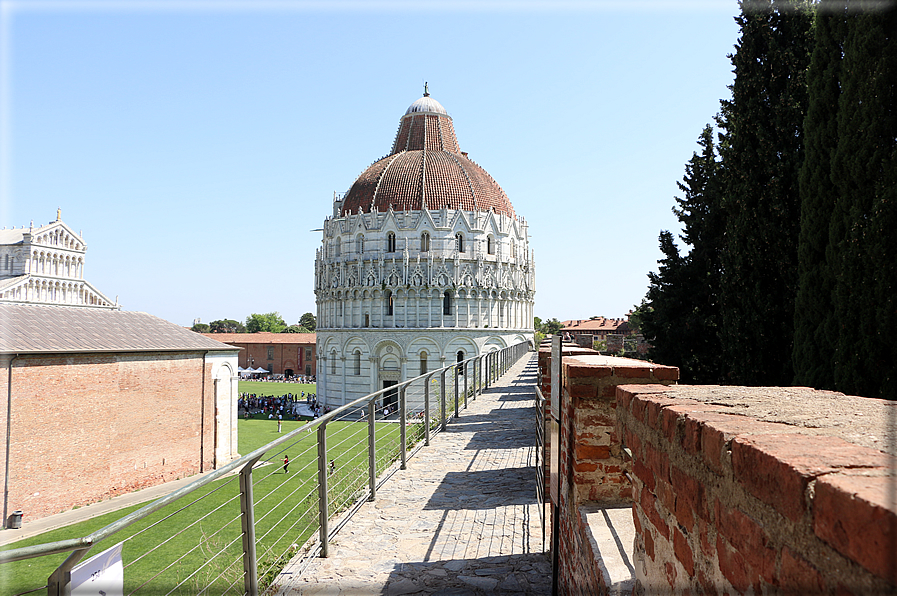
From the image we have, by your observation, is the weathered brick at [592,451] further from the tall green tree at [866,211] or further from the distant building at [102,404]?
the distant building at [102,404]

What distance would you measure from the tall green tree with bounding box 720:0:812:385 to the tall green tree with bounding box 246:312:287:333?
362 ft

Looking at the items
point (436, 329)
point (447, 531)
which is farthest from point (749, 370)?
point (436, 329)

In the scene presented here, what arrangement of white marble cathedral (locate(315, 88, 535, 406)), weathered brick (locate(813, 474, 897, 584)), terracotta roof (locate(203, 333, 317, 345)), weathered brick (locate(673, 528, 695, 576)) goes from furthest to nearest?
1. terracotta roof (locate(203, 333, 317, 345))
2. white marble cathedral (locate(315, 88, 535, 406))
3. weathered brick (locate(673, 528, 695, 576))
4. weathered brick (locate(813, 474, 897, 584))

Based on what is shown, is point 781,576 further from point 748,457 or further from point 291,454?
point 291,454

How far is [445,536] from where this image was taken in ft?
17.9

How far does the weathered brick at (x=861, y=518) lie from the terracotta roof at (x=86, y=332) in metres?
25.5

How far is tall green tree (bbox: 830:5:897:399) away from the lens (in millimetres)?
9703

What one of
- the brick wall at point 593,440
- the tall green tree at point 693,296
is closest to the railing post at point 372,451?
the brick wall at point 593,440

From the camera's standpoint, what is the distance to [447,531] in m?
5.59

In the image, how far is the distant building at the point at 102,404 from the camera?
68.7ft

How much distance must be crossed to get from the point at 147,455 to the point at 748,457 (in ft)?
97.4

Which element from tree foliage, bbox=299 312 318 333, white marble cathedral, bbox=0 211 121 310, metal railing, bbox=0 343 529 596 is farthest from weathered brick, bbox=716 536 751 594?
tree foliage, bbox=299 312 318 333

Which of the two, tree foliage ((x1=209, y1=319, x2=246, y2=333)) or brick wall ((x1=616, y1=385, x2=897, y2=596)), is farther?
tree foliage ((x1=209, y1=319, x2=246, y2=333))

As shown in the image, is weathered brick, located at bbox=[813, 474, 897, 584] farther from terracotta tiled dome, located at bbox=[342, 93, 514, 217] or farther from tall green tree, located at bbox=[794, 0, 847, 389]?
terracotta tiled dome, located at bbox=[342, 93, 514, 217]
